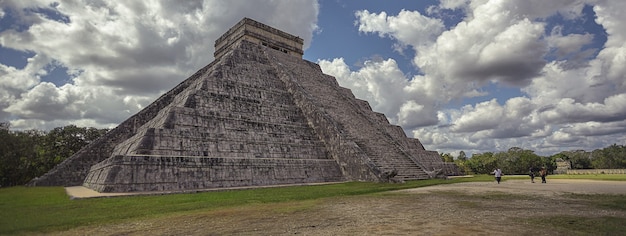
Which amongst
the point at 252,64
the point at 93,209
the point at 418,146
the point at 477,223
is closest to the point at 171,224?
the point at 93,209

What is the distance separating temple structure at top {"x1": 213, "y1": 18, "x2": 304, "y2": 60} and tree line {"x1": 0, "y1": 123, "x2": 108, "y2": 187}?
1524 centimetres

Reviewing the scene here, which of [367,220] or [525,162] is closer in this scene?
[367,220]

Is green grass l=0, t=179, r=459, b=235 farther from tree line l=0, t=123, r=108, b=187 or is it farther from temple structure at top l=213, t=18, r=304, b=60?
temple structure at top l=213, t=18, r=304, b=60

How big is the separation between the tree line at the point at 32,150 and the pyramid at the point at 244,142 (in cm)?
565

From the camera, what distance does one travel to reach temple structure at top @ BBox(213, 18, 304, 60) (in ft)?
99.1

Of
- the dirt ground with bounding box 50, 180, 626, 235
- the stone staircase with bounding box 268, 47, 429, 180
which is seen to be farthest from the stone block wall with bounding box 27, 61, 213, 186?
the dirt ground with bounding box 50, 180, 626, 235

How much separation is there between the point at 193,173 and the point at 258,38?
1963 cm

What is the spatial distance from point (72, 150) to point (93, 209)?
26.1 metres

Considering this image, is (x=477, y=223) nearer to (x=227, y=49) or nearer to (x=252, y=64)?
(x=252, y=64)

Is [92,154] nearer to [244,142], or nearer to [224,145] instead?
[224,145]

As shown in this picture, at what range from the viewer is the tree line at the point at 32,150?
2085 cm

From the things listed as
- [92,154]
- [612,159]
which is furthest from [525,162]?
[92,154]

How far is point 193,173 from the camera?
13.9 meters

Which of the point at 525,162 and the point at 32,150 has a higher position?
the point at 32,150
